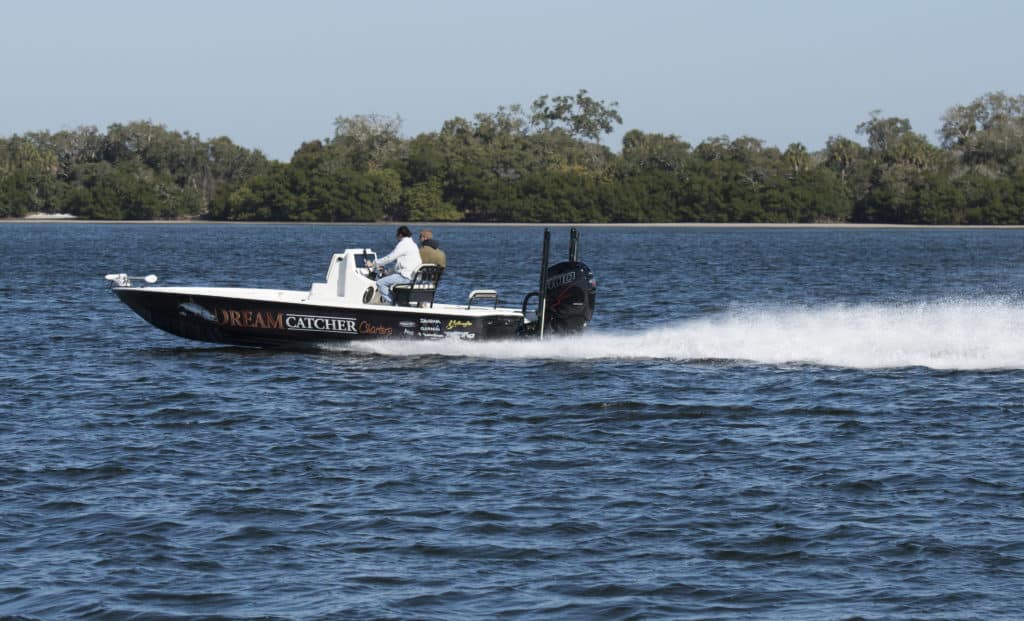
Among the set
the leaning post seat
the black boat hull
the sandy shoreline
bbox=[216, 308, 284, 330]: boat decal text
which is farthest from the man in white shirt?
the sandy shoreline

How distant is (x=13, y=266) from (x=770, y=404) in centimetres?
4926

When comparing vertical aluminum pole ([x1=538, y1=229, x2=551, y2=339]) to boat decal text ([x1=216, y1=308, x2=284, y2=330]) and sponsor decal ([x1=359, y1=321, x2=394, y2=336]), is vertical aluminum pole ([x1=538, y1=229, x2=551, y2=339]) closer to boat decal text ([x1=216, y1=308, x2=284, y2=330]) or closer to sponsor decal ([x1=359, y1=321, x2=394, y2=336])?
sponsor decal ([x1=359, y1=321, x2=394, y2=336])

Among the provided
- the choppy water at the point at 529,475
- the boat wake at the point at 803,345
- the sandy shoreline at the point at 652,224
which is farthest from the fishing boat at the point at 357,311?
the sandy shoreline at the point at 652,224

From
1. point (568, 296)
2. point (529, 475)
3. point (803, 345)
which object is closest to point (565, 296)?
point (568, 296)

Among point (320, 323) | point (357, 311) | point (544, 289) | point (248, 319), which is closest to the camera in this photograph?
point (544, 289)

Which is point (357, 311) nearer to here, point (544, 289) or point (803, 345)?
point (544, 289)

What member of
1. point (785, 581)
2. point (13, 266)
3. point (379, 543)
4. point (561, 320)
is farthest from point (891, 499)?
point (13, 266)

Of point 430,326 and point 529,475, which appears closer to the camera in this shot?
point 529,475

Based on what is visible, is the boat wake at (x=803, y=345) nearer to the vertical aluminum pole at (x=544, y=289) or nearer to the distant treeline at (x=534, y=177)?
the vertical aluminum pole at (x=544, y=289)

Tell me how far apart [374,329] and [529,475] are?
27.1 ft

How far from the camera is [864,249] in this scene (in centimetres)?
9888

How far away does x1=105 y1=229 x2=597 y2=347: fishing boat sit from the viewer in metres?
22.4

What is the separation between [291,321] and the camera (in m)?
23.0

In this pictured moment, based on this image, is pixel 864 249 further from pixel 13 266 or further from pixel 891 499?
pixel 891 499
